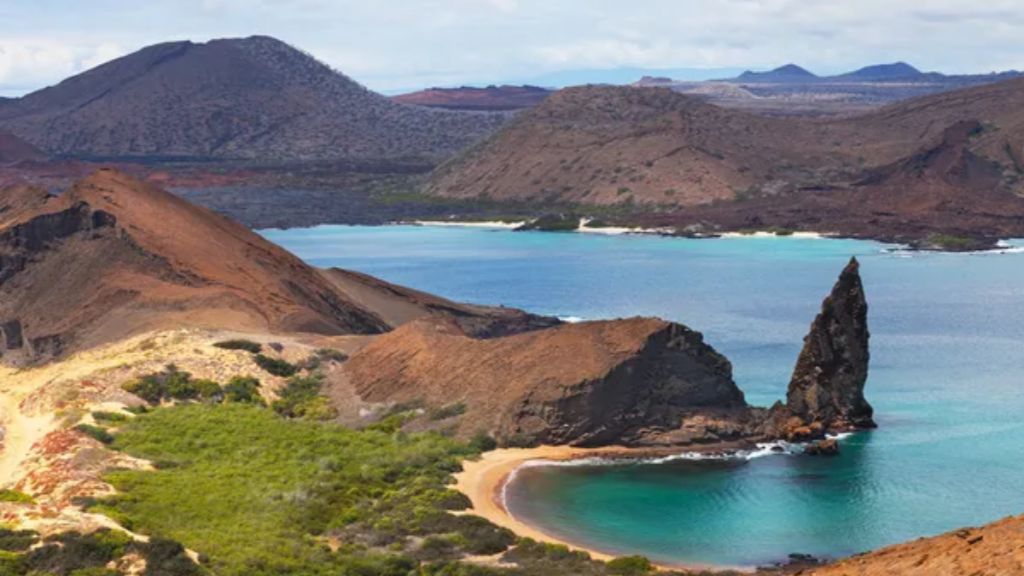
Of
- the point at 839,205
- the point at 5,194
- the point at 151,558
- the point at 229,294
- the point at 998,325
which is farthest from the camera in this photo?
the point at 839,205

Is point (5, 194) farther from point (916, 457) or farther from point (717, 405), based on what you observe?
point (916, 457)

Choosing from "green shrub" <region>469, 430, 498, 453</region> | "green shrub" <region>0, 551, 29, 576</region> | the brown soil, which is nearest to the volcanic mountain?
"green shrub" <region>469, 430, 498, 453</region>

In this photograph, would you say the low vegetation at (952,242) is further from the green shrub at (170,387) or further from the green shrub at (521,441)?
the green shrub at (170,387)

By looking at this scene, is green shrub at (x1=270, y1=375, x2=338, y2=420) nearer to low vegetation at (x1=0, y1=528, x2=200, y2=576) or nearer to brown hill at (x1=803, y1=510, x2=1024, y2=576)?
low vegetation at (x1=0, y1=528, x2=200, y2=576)

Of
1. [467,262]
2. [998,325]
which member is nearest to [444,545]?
[998,325]

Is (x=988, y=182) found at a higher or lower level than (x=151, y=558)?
higher

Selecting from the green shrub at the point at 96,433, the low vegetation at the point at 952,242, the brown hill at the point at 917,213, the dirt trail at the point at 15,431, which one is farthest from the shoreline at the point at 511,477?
the brown hill at the point at 917,213

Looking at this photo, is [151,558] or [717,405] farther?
[717,405]
